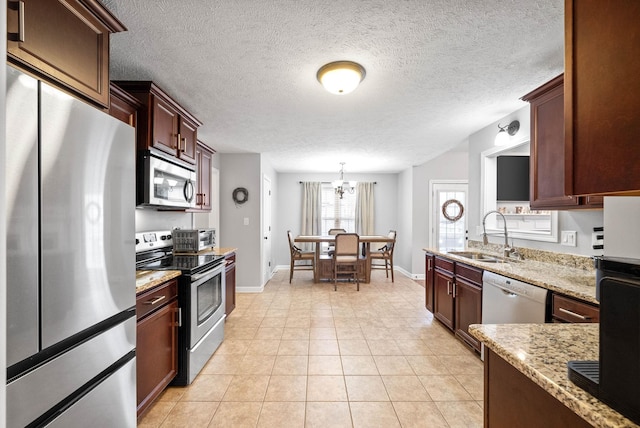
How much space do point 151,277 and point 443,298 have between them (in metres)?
2.85

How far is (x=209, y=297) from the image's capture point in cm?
254

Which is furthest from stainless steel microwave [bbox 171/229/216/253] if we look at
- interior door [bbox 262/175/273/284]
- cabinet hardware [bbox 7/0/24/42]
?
cabinet hardware [bbox 7/0/24/42]

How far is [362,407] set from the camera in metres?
1.93

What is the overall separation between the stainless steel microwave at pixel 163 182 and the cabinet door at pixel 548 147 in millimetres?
2887

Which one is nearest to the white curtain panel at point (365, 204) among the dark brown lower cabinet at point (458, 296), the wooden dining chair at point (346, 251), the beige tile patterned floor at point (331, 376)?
the wooden dining chair at point (346, 251)

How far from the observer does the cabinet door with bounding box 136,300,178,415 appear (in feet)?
5.59

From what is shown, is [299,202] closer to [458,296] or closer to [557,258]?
[458,296]

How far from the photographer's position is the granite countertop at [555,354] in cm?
60

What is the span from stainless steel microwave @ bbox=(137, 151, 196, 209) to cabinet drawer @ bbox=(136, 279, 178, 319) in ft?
2.12

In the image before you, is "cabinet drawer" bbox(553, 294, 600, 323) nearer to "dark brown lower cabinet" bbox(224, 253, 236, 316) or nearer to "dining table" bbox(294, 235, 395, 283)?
"dark brown lower cabinet" bbox(224, 253, 236, 316)

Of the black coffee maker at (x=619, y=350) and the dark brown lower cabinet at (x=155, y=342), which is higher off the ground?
the black coffee maker at (x=619, y=350)

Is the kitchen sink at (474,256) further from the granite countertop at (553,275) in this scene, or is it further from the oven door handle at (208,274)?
the oven door handle at (208,274)

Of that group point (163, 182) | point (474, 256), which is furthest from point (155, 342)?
point (474, 256)

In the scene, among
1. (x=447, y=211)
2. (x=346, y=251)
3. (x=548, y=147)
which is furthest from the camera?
(x=447, y=211)
